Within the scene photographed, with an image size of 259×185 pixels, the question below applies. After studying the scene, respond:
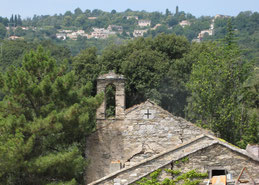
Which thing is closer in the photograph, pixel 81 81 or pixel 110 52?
pixel 81 81

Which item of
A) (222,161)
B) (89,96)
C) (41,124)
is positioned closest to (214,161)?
(222,161)

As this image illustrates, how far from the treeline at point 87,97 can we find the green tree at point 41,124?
0.03 m

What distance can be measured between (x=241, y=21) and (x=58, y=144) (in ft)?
477

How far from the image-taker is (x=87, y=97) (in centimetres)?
1734

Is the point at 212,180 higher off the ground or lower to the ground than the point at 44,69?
lower

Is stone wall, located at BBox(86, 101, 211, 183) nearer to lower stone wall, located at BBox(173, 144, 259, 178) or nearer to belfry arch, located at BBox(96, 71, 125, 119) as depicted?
belfry arch, located at BBox(96, 71, 125, 119)

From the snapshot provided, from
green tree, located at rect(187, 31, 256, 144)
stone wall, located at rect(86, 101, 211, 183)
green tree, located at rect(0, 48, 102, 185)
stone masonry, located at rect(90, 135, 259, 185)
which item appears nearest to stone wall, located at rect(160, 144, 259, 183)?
stone masonry, located at rect(90, 135, 259, 185)

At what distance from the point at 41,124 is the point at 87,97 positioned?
2.49 m

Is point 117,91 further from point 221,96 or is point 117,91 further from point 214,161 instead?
point 221,96

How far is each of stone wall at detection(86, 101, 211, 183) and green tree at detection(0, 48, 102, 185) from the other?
65cm

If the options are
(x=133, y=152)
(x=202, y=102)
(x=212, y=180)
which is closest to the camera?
(x=212, y=180)

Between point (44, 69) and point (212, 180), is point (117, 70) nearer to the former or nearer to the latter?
point (44, 69)

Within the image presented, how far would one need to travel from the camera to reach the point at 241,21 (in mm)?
154000

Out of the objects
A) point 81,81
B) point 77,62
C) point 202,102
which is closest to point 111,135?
point 202,102
